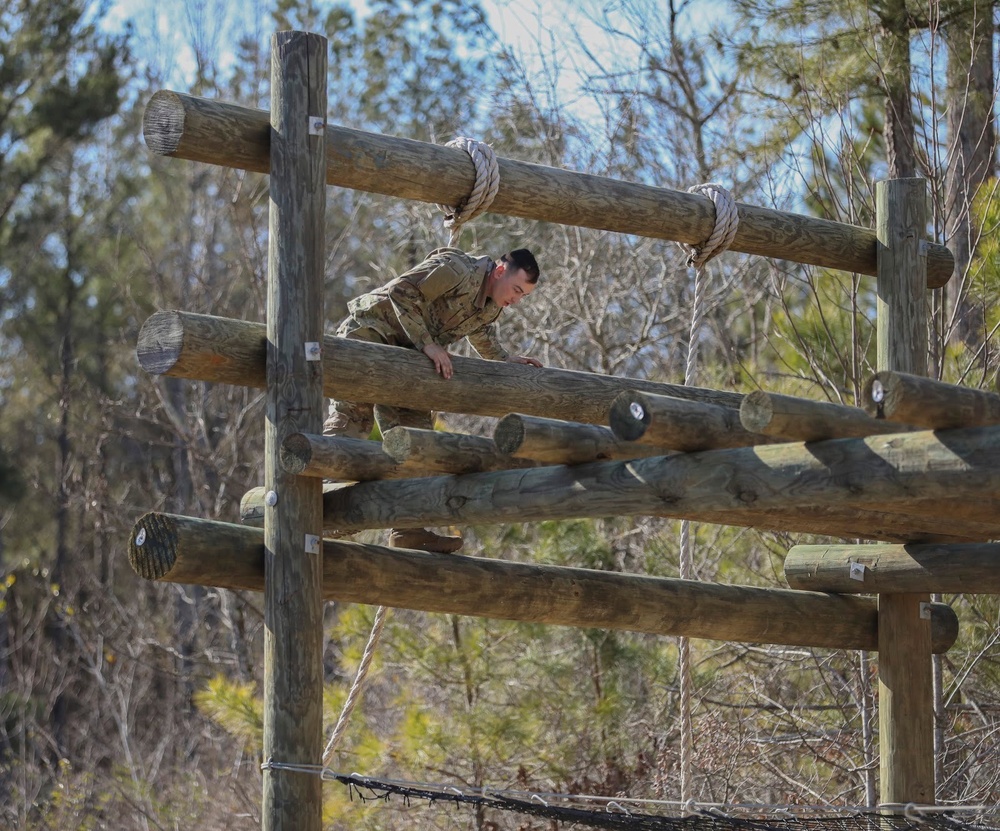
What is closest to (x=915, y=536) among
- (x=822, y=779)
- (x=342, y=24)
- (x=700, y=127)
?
(x=822, y=779)

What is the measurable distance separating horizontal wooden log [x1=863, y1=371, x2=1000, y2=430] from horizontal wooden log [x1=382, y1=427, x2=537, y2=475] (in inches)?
50.3

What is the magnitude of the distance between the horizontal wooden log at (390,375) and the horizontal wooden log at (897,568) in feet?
2.34

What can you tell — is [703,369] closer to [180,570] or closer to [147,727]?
[180,570]

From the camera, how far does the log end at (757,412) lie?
3.11 meters

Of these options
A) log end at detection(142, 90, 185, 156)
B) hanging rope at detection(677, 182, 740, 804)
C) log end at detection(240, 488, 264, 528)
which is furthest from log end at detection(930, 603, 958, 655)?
log end at detection(142, 90, 185, 156)

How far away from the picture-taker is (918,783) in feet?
15.9

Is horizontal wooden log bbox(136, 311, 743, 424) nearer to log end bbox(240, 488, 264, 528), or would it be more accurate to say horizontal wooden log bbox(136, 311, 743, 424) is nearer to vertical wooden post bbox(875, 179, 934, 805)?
log end bbox(240, 488, 264, 528)

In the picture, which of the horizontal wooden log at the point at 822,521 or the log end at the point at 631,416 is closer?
the log end at the point at 631,416

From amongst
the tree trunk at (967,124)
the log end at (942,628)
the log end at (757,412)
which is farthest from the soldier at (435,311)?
the tree trunk at (967,124)

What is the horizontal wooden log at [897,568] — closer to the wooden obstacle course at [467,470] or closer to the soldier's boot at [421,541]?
the wooden obstacle course at [467,470]

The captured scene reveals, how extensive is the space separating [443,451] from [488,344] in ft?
4.32

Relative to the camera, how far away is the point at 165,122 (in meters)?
3.93

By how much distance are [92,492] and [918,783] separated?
34.3ft

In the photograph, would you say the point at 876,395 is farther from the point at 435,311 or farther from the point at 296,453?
the point at 435,311
